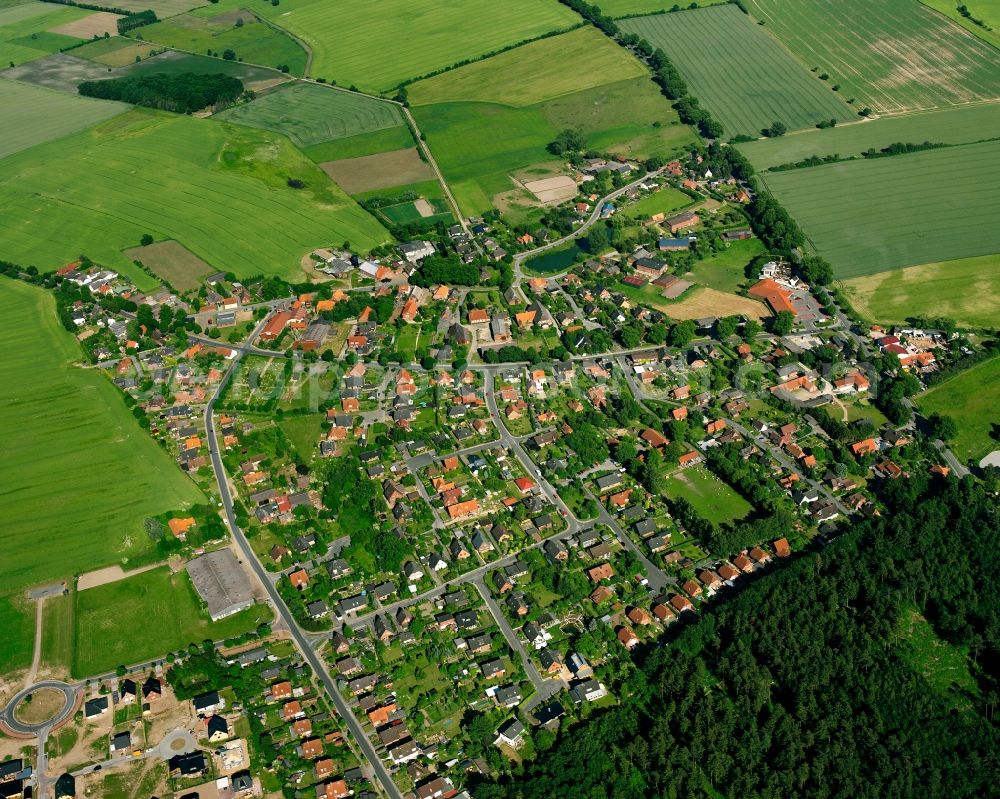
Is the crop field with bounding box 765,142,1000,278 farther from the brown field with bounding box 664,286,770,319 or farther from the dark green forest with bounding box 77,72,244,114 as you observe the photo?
the dark green forest with bounding box 77,72,244,114

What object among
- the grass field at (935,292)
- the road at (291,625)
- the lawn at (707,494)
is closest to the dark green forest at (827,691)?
the road at (291,625)

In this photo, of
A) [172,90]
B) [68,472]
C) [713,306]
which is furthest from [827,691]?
[172,90]

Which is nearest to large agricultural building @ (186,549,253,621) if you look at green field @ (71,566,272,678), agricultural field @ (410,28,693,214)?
green field @ (71,566,272,678)

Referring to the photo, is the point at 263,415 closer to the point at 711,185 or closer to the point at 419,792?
the point at 419,792

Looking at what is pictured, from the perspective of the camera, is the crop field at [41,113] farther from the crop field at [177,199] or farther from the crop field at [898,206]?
the crop field at [898,206]

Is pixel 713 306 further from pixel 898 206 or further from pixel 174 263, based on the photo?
pixel 174 263

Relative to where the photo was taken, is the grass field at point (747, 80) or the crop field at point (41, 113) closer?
the grass field at point (747, 80)

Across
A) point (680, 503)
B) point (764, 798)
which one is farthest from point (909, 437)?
point (764, 798)

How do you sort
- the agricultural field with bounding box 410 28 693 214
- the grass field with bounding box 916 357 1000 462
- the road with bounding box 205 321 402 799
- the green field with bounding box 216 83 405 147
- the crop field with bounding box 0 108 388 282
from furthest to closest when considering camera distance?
the green field with bounding box 216 83 405 147
the agricultural field with bounding box 410 28 693 214
the crop field with bounding box 0 108 388 282
the grass field with bounding box 916 357 1000 462
the road with bounding box 205 321 402 799
